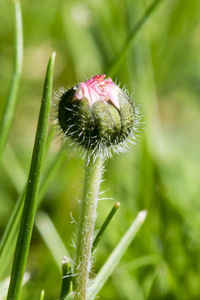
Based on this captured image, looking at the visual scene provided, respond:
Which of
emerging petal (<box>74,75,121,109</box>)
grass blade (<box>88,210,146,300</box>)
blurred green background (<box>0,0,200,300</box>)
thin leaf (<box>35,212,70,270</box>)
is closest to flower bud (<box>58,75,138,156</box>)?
emerging petal (<box>74,75,121,109</box>)

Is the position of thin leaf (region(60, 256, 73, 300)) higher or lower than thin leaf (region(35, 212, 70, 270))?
lower

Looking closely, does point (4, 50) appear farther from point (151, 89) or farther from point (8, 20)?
point (151, 89)

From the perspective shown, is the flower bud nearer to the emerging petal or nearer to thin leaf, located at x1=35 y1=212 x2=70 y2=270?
the emerging petal

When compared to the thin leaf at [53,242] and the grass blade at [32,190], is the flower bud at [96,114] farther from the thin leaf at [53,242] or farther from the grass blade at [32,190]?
the thin leaf at [53,242]

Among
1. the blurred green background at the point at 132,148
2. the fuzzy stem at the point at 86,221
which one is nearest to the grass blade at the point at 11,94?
the blurred green background at the point at 132,148

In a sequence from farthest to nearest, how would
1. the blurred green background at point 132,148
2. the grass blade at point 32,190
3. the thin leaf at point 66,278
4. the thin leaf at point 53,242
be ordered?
the blurred green background at point 132,148, the thin leaf at point 53,242, the thin leaf at point 66,278, the grass blade at point 32,190

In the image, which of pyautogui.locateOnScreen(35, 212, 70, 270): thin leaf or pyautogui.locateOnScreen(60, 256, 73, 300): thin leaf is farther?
pyautogui.locateOnScreen(35, 212, 70, 270): thin leaf
